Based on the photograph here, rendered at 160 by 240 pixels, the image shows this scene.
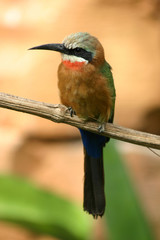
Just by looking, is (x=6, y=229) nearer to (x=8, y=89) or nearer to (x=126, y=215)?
(x=8, y=89)

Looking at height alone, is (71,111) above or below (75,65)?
below

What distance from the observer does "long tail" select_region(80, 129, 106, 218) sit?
2.64 m

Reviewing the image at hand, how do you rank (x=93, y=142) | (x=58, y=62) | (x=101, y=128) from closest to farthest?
(x=101, y=128), (x=93, y=142), (x=58, y=62)

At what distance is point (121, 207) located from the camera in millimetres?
2736

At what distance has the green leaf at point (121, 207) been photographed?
8.80 ft

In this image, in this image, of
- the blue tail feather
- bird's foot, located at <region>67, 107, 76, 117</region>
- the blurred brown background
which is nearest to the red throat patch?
bird's foot, located at <region>67, 107, 76, 117</region>

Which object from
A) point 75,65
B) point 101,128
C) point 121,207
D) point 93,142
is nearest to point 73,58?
point 75,65

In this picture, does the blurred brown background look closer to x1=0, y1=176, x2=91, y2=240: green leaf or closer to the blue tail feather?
x1=0, y1=176, x2=91, y2=240: green leaf

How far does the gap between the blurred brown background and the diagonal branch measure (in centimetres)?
168

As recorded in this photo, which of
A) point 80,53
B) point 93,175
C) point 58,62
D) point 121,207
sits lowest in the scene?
point 121,207

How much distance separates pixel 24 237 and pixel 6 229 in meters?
0.14

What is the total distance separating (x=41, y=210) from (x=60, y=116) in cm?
86

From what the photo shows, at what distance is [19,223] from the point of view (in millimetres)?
2762

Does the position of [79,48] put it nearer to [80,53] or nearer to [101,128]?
[80,53]
